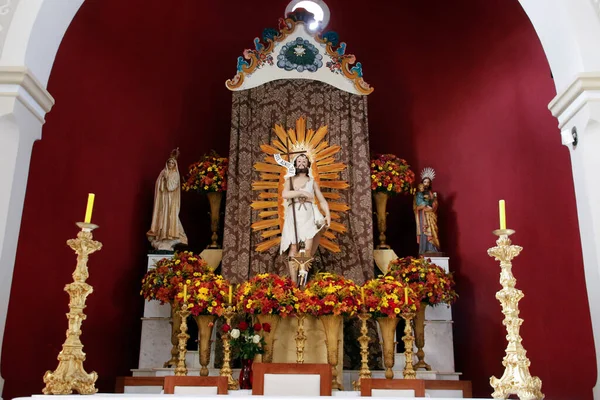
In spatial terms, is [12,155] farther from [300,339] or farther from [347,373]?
[347,373]

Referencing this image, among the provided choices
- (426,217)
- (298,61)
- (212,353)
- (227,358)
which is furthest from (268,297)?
(298,61)

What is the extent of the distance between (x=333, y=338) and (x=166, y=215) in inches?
99.9

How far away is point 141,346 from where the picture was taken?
22.9ft

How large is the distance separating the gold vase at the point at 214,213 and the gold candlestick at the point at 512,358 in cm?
417

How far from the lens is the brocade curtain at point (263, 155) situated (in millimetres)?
7637

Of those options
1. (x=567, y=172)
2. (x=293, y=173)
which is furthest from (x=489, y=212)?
(x=293, y=173)

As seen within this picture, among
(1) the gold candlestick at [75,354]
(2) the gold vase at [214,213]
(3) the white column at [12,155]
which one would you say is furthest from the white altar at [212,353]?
(1) the gold candlestick at [75,354]

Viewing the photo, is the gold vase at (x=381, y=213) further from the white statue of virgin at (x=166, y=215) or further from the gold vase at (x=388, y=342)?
the white statue of virgin at (x=166, y=215)

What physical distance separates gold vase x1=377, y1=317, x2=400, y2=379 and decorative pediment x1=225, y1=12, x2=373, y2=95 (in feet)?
10.5

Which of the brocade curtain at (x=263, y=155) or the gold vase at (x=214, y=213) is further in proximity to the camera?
the gold vase at (x=214, y=213)

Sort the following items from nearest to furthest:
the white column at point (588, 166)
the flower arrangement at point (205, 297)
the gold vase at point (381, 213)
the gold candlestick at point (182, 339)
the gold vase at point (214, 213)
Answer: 1. the white column at point (588, 166)
2. the gold candlestick at point (182, 339)
3. the flower arrangement at point (205, 297)
4. the gold vase at point (214, 213)
5. the gold vase at point (381, 213)

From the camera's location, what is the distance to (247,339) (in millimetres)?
5965

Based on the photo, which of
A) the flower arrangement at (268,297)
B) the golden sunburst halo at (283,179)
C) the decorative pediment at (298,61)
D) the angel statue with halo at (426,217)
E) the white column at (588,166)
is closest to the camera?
the white column at (588,166)

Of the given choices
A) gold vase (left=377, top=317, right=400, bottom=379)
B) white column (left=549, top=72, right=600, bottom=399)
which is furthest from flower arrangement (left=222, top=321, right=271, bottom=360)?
white column (left=549, top=72, right=600, bottom=399)
